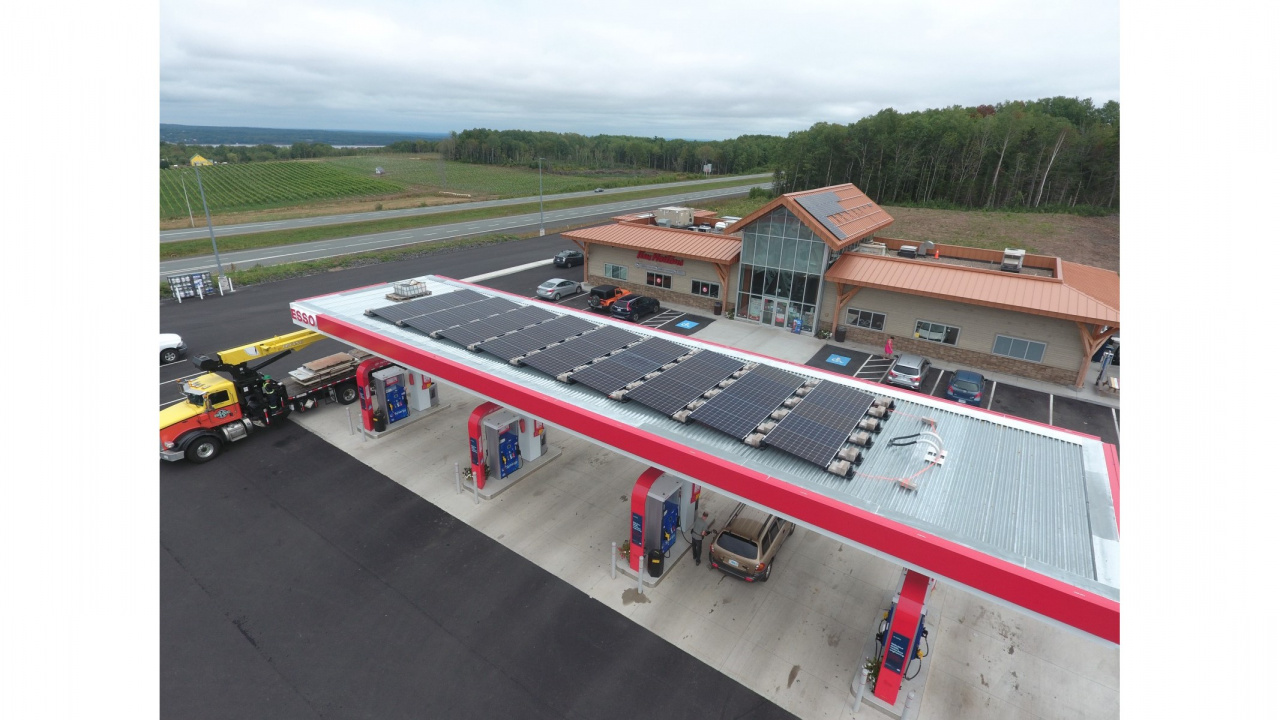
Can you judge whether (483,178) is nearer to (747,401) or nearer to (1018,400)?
(1018,400)

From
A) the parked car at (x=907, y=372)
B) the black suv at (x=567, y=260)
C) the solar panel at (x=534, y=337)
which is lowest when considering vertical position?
the parked car at (x=907, y=372)

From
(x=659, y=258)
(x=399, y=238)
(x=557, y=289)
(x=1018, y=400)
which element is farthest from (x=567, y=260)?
(x=1018, y=400)

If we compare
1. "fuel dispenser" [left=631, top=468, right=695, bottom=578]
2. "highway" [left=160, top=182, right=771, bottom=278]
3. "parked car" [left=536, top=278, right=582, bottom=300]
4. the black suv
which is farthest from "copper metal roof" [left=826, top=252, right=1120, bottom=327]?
"highway" [left=160, top=182, right=771, bottom=278]

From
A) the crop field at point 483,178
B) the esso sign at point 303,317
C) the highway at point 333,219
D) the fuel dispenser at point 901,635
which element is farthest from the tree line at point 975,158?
the esso sign at point 303,317

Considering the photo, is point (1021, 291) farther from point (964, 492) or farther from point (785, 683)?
point (785, 683)

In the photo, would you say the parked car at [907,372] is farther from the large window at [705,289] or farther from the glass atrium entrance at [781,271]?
the large window at [705,289]

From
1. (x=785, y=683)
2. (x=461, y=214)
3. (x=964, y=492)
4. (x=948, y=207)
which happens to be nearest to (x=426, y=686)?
(x=785, y=683)

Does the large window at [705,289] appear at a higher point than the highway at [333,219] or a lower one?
lower

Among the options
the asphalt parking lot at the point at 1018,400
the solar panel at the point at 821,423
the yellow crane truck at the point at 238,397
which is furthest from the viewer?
the asphalt parking lot at the point at 1018,400
